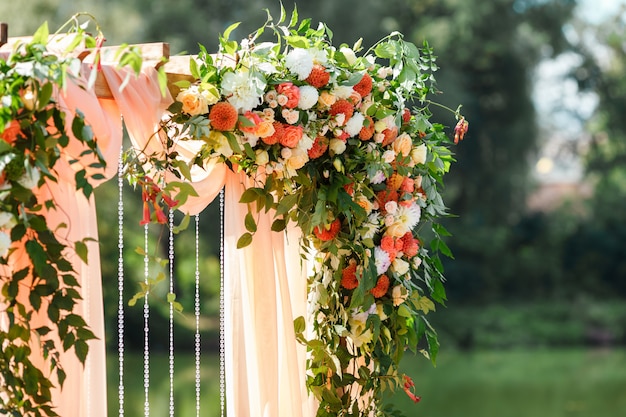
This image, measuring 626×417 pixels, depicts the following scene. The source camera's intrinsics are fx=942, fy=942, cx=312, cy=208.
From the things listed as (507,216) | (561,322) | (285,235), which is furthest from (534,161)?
(285,235)

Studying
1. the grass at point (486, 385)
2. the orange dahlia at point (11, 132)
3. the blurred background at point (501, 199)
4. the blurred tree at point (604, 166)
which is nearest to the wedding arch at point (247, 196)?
the orange dahlia at point (11, 132)

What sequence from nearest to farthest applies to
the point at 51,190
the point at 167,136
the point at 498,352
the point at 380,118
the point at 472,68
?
1. the point at 51,190
2. the point at 167,136
3. the point at 380,118
4. the point at 498,352
5. the point at 472,68

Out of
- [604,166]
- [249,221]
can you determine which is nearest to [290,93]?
[249,221]

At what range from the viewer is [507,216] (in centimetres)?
1588

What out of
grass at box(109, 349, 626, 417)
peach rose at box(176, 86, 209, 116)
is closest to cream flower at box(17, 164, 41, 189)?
peach rose at box(176, 86, 209, 116)

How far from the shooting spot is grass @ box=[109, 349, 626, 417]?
9062 millimetres

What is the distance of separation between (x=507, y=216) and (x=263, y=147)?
13391 mm

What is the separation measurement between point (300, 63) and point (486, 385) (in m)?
8.37

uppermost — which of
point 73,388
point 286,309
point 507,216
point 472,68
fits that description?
point 472,68

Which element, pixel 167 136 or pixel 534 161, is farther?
pixel 534 161

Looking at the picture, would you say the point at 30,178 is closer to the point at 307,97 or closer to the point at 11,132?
the point at 11,132

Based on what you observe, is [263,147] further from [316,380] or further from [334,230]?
[316,380]

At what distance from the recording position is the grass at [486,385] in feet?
29.7

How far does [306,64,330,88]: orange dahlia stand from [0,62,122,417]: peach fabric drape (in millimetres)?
626
